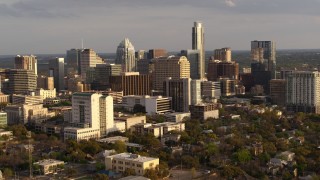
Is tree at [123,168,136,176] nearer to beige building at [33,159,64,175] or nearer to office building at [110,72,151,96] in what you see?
beige building at [33,159,64,175]

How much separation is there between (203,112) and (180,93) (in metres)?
2.85

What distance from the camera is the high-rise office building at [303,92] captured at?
30.4 metres

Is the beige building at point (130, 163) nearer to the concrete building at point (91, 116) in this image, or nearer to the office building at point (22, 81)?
the concrete building at point (91, 116)

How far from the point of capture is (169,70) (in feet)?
124

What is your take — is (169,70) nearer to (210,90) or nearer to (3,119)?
(210,90)

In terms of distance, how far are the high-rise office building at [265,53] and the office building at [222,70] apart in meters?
2.52

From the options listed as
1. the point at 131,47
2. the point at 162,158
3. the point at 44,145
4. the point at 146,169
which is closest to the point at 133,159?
the point at 146,169

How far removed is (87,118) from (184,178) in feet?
26.4

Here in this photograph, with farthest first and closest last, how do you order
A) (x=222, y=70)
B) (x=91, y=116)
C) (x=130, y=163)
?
1. (x=222, y=70)
2. (x=91, y=116)
3. (x=130, y=163)

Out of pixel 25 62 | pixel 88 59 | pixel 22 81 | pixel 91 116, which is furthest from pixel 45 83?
pixel 91 116

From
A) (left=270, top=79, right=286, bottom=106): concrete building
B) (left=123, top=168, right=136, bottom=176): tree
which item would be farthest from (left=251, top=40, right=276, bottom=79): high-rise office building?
(left=123, top=168, right=136, bottom=176): tree

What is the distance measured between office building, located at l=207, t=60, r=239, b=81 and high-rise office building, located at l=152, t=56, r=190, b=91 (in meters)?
7.71

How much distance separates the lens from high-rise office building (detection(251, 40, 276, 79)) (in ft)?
152

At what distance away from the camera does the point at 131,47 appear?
182ft
